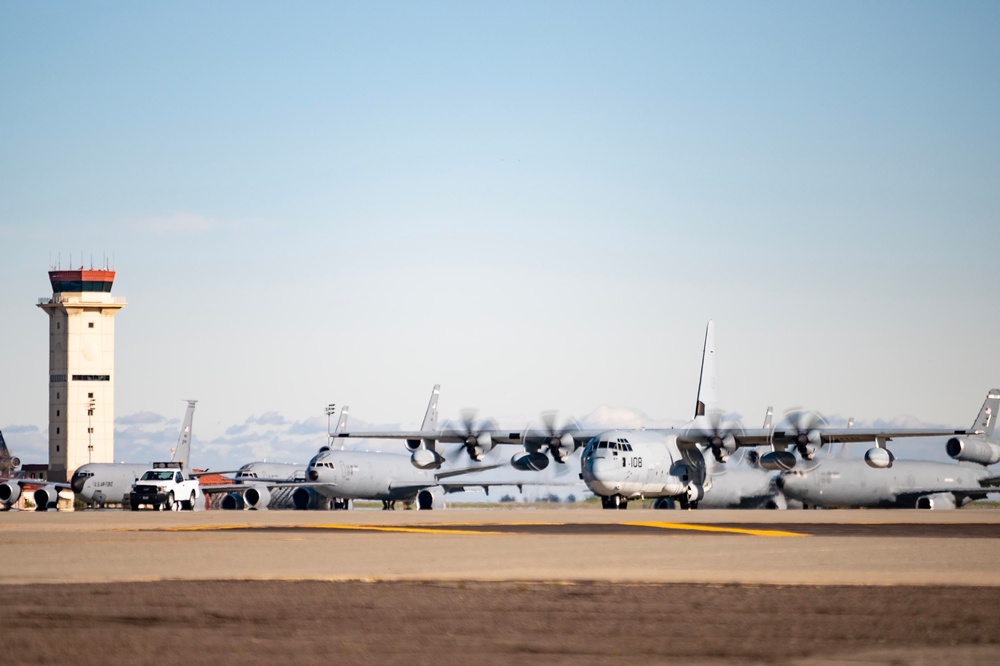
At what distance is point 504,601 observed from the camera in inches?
561

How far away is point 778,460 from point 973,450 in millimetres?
12777

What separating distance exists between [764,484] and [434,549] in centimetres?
5718

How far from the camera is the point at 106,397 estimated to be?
463 feet

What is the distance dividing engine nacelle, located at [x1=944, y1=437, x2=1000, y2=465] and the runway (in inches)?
1170

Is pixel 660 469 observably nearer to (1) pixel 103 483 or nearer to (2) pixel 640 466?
(2) pixel 640 466

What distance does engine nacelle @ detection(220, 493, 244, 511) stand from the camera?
90.1 m

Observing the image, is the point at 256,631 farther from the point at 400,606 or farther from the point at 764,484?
the point at 764,484

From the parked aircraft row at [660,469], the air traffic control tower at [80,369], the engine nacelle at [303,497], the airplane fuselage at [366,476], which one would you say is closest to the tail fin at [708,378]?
the parked aircraft row at [660,469]

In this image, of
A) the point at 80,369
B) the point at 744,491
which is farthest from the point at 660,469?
the point at 80,369

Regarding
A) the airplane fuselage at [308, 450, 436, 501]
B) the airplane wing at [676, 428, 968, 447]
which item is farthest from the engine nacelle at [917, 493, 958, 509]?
the airplane fuselage at [308, 450, 436, 501]

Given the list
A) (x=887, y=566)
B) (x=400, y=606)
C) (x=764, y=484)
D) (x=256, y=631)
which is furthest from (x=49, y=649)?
(x=764, y=484)

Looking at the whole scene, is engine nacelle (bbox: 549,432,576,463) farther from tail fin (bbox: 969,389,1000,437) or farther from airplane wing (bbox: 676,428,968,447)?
tail fin (bbox: 969,389,1000,437)

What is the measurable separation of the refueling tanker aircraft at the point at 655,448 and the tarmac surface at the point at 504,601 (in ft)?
108

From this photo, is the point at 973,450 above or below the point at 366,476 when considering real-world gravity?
above
